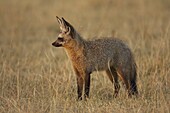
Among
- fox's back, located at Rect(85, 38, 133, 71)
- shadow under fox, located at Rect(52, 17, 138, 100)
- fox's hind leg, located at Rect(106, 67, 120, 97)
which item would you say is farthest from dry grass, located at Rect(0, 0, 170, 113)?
fox's back, located at Rect(85, 38, 133, 71)

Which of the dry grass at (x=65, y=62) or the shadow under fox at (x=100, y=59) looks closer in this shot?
the dry grass at (x=65, y=62)

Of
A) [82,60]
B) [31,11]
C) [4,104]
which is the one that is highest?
[31,11]

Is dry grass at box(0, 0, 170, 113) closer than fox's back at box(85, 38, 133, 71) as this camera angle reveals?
Yes

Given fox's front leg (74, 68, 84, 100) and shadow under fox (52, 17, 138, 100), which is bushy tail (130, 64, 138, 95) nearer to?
shadow under fox (52, 17, 138, 100)

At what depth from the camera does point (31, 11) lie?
17.8m

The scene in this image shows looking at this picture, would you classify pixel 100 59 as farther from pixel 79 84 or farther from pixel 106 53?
pixel 79 84

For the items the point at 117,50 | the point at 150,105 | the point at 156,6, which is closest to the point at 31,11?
the point at 156,6

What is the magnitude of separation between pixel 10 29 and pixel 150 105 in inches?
315

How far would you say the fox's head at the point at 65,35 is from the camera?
8.09m

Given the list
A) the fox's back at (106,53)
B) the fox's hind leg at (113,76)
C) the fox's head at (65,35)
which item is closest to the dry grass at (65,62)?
the fox's hind leg at (113,76)

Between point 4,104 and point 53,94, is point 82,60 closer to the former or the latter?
point 53,94

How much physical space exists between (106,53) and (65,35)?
878mm

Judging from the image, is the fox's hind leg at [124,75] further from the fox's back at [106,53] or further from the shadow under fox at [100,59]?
the fox's back at [106,53]

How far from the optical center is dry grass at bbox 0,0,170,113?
7.79m
